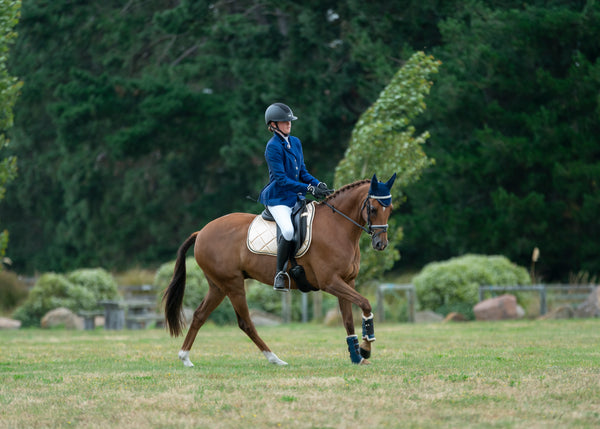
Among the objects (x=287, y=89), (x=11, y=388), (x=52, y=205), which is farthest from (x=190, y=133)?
(x=11, y=388)

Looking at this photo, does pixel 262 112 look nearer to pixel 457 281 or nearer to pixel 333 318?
pixel 457 281

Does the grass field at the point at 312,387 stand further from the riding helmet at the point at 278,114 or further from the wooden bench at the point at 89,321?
the wooden bench at the point at 89,321

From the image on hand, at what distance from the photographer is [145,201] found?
46406 millimetres

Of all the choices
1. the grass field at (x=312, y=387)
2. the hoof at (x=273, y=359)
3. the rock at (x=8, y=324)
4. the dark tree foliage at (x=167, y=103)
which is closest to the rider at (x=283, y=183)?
the hoof at (x=273, y=359)

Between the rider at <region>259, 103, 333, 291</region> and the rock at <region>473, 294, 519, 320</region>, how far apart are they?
12521 millimetres

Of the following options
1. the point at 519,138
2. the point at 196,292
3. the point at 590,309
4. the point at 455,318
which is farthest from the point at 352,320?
the point at 519,138

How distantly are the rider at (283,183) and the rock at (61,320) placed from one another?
14.1 m

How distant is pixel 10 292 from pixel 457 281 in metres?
13.1

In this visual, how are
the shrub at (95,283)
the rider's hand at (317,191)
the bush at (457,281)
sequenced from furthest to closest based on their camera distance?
the shrub at (95,283), the bush at (457,281), the rider's hand at (317,191)

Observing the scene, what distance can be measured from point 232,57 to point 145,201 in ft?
32.3

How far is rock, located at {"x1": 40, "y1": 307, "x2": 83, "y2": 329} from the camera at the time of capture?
2353 cm

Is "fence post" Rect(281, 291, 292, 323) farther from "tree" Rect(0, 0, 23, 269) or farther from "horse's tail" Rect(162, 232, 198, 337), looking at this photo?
"horse's tail" Rect(162, 232, 198, 337)

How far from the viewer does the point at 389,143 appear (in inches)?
866

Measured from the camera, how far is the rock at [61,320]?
77.2 ft
